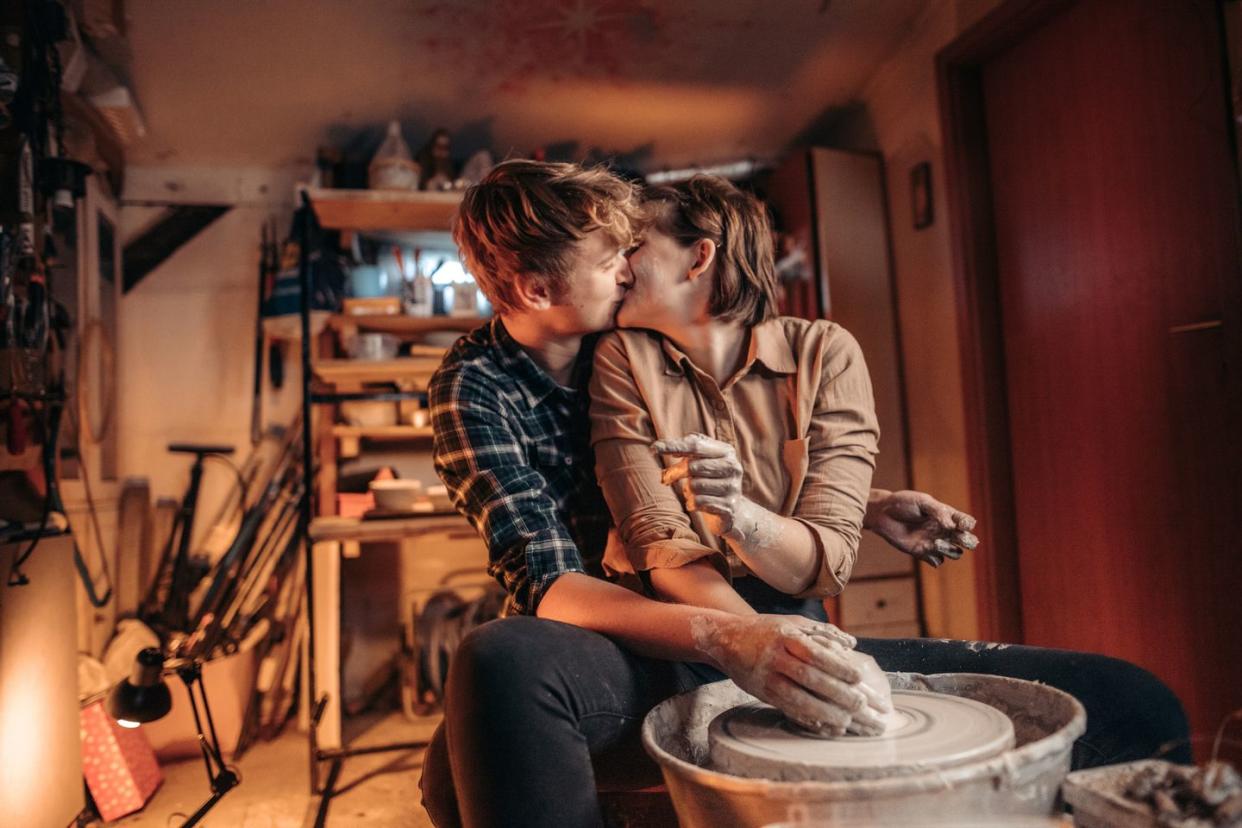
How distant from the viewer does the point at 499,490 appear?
1425 mm

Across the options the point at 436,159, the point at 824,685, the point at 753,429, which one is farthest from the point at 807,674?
the point at 436,159

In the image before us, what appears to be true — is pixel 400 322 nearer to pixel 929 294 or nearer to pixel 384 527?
pixel 384 527

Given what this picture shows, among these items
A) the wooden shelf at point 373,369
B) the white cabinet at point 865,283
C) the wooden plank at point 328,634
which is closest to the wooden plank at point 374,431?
the wooden shelf at point 373,369

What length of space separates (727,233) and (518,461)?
0.54m

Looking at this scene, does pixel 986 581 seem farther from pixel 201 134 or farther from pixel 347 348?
pixel 201 134

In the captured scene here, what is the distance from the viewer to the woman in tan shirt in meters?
1.31

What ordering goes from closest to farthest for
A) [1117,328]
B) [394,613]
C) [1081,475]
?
[1117,328] → [1081,475] → [394,613]

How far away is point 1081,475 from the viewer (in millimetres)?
2551

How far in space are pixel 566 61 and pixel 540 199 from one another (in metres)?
1.85

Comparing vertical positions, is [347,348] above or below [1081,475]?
above

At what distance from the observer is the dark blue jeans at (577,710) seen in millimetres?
1021

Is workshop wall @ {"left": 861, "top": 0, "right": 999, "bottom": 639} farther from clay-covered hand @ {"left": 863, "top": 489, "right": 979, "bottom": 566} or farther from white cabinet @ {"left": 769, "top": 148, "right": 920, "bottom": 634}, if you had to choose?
clay-covered hand @ {"left": 863, "top": 489, "right": 979, "bottom": 566}

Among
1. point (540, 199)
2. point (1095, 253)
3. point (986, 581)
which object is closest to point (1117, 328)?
point (1095, 253)

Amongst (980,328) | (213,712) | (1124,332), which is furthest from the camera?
(213,712)
